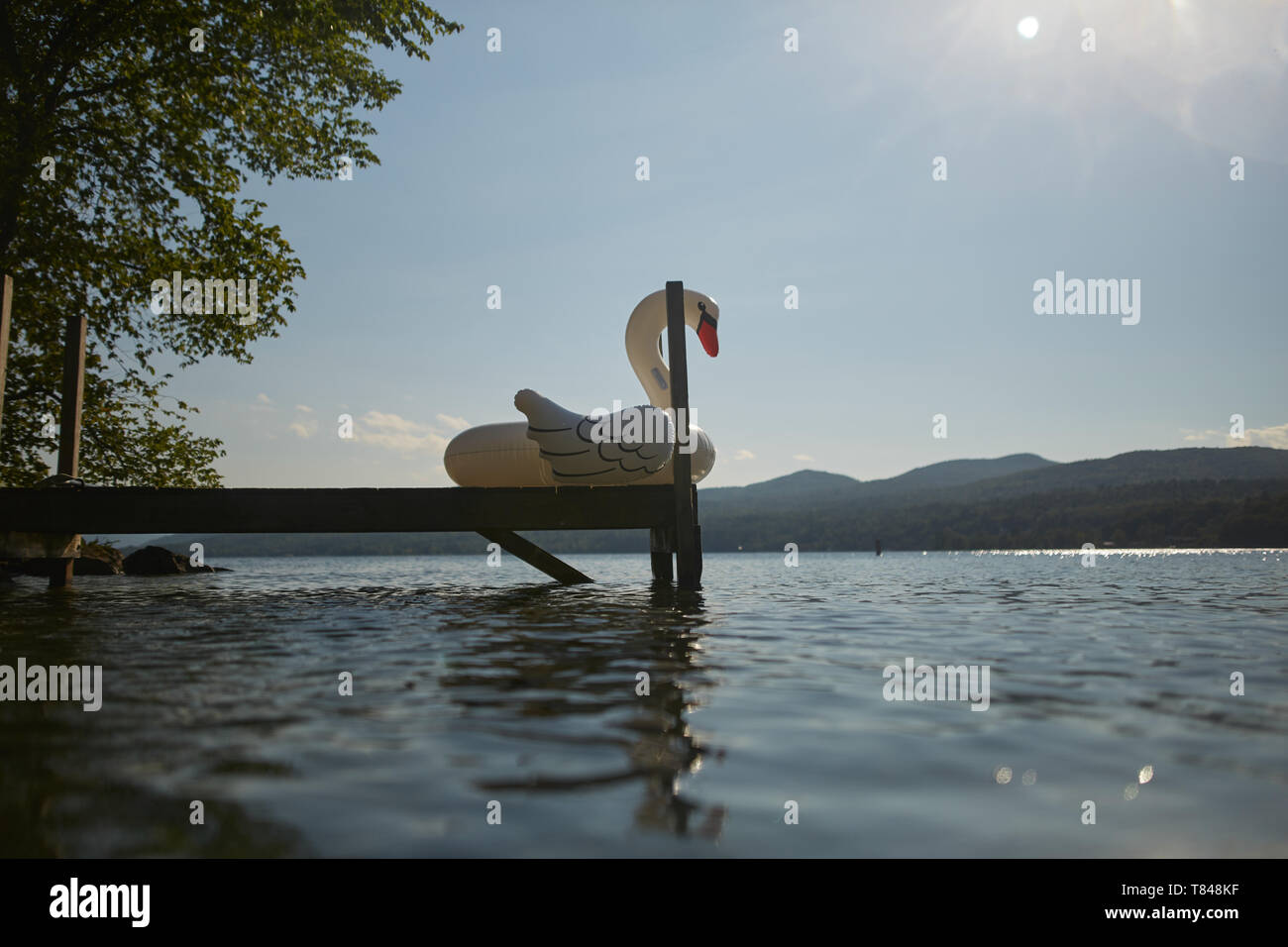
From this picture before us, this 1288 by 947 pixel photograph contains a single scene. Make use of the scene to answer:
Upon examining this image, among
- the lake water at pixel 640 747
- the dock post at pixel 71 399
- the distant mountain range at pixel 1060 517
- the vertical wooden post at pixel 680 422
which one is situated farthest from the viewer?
the distant mountain range at pixel 1060 517

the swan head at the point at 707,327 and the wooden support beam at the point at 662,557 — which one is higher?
the swan head at the point at 707,327

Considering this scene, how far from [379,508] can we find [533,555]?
2980 mm

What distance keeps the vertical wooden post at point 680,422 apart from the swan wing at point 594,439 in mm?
358

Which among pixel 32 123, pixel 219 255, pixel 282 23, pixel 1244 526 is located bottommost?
pixel 1244 526

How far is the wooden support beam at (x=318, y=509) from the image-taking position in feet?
35.0

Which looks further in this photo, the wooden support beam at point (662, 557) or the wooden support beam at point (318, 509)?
the wooden support beam at point (662, 557)

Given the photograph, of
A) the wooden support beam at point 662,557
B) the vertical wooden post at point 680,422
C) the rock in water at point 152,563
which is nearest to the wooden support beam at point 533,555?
the wooden support beam at point 662,557

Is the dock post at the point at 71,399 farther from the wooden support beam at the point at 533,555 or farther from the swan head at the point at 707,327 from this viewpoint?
the swan head at the point at 707,327

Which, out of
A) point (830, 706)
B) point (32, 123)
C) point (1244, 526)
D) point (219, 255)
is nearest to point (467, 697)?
point (830, 706)

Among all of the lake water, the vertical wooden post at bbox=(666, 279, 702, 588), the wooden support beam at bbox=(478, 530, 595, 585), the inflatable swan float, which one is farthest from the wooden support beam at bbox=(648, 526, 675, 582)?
the lake water

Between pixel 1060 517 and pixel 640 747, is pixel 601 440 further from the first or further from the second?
pixel 1060 517

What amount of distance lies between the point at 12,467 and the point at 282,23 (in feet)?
30.0
